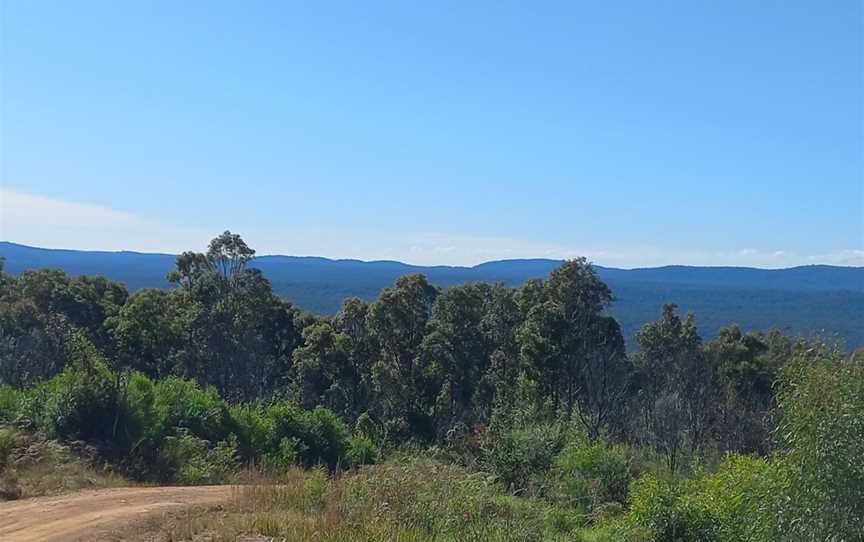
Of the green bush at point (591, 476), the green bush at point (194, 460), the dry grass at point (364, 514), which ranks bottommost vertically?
the green bush at point (591, 476)

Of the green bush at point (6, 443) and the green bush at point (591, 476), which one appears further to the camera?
the green bush at point (591, 476)

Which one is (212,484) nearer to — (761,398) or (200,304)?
(200,304)

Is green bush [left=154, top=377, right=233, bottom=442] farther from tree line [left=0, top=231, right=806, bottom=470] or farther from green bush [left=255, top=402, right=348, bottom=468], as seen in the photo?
tree line [left=0, top=231, right=806, bottom=470]

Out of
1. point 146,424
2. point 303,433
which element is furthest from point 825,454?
point 303,433

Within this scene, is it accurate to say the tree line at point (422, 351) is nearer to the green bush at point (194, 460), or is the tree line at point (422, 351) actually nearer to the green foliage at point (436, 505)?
the green bush at point (194, 460)

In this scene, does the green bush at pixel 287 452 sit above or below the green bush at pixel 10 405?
below

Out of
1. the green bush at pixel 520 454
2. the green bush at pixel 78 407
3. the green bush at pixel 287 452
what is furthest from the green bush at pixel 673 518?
the green bush at pixel 78 407

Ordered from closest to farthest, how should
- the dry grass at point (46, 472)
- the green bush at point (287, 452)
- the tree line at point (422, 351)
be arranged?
1. the dry grass at point (46, 472)
2. the green bush at point (287, 452)
3. the tree line at point (422, 351)

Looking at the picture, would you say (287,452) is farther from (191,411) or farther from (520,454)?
Result: (520,454)

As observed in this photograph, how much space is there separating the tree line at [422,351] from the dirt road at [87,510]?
80.0 ft

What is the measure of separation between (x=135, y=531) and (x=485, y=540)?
4.12 m

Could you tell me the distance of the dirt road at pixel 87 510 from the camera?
992cm

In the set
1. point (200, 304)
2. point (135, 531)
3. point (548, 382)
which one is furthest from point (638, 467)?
point (200, 304)

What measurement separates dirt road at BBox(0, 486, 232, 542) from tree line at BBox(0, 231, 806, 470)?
24392 mm
